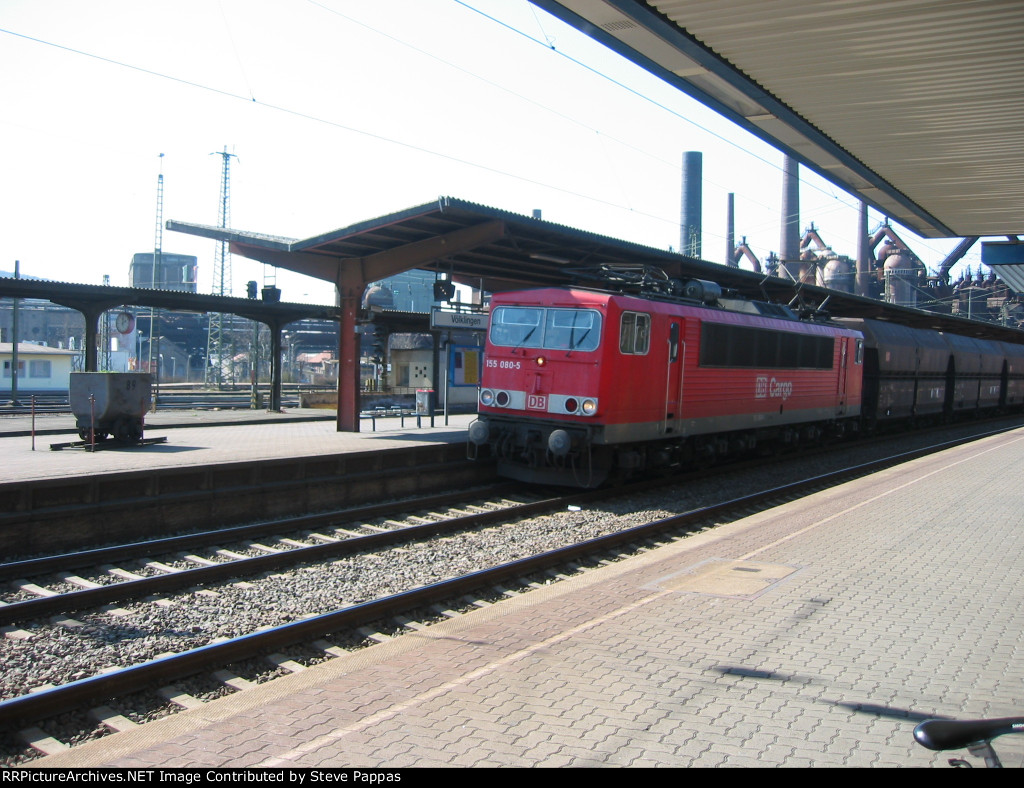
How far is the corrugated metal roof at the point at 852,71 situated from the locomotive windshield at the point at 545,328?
12.8ft

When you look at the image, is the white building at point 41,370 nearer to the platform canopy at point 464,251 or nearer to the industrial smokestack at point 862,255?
the platform canopy at point 464,251

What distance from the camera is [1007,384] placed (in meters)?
39.4

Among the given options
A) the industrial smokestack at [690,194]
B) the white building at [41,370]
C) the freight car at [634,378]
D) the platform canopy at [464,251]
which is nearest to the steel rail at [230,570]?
the freight car at [634,378]

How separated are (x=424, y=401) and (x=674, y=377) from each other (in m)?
8.73

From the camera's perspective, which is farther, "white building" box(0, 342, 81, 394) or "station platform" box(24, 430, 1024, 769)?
"white building" box(0, 342, 81, 394)

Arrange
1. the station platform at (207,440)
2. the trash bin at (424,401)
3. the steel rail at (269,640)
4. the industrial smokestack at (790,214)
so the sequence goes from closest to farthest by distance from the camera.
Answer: the steel rail at (269,640) < the station platform at (207,440) < the trash bin at (424,401) < the industrial smokestack at (790,214)

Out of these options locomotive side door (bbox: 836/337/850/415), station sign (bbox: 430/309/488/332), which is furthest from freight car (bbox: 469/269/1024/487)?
station sign (bbox: 430/309/488/332)

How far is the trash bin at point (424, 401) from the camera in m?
21.1

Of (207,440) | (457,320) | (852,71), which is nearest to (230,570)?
(852,71)

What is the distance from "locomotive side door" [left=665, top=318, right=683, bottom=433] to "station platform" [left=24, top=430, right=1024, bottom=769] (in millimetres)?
5658

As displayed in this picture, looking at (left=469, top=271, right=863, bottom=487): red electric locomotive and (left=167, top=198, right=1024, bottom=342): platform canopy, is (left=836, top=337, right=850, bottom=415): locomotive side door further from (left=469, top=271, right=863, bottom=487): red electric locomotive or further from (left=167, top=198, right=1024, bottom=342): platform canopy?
(left=469, top=271, right=863, bottom=487): red electric locomotive

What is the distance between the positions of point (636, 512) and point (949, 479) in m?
6.63

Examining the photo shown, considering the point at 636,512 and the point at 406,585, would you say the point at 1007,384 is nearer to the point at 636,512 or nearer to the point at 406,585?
the point at 636,512

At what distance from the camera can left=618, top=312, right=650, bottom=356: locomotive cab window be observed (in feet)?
44.0
